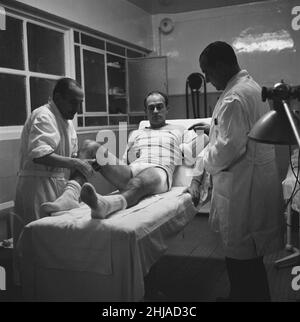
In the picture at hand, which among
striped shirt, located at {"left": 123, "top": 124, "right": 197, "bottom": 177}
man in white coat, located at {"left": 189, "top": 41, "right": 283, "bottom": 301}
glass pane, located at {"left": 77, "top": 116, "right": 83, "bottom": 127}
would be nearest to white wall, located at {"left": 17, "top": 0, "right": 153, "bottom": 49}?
glass pane, located at {"left": 77, "top": 116, "right": 83, "bottom": 127}

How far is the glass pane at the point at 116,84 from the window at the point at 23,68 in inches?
43.5

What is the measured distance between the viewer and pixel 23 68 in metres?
3.19

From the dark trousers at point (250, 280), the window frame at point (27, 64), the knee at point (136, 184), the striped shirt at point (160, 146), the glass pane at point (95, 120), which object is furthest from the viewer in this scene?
the glass pane at point (95, 120)

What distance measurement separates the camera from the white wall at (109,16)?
338 centimetres

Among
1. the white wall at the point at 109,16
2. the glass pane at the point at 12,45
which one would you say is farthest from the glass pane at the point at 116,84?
the glass pane at the point at 12,45

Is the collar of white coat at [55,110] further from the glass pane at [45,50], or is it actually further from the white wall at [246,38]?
the white wall at [246,38]

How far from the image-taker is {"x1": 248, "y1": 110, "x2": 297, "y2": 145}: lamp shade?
1.06 m

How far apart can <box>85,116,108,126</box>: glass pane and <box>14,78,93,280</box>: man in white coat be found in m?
1.69

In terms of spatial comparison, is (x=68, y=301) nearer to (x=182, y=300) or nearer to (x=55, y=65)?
(x=182, y=300)

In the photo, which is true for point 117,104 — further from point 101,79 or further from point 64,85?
point 64,85

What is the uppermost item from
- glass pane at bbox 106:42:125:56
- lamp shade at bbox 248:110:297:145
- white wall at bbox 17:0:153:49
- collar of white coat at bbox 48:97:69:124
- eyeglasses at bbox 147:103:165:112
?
white wall at bbox 17:0:153:49

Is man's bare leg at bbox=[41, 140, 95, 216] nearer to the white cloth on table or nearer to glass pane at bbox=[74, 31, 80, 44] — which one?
the white cloth on table
